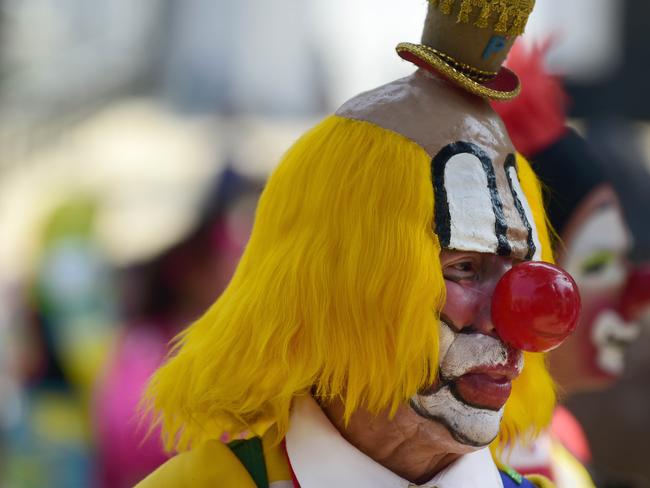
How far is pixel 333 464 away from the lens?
1846mm

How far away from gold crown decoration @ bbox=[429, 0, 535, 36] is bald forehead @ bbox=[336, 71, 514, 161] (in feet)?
0.34

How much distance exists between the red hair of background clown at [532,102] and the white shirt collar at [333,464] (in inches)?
34.8

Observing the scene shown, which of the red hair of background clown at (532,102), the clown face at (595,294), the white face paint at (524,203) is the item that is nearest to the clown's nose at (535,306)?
the white face paint at (524,203)

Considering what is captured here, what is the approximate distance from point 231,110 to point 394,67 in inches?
48.9

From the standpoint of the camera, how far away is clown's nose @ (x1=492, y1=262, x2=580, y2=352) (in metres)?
1.77

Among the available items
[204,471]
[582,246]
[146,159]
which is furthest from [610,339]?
[146,159]

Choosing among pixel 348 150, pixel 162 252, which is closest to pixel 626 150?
pixel 162 252

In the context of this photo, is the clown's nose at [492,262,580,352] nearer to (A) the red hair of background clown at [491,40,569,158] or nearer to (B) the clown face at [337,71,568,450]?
(B) the clown face at [337,71,568,450]

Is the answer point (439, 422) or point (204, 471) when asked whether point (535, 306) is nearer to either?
point (439, 422)

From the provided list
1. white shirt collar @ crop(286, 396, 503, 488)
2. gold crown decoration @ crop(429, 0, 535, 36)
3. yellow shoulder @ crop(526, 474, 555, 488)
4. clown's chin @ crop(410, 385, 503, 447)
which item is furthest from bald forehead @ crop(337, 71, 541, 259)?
yellow shoulder @ crop(526, 474, 555, 488)

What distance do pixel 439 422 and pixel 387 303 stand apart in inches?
7.5

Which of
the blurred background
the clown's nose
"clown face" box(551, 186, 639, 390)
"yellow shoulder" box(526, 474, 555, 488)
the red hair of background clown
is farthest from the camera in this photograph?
the blurred background

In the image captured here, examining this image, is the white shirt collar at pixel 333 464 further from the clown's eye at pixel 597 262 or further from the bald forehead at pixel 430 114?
the clown's eye at pixel 597 262

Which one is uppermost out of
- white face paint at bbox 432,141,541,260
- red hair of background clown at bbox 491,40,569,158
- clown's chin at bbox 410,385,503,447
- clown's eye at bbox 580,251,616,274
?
white face paint at bbox 432,141,541,260
